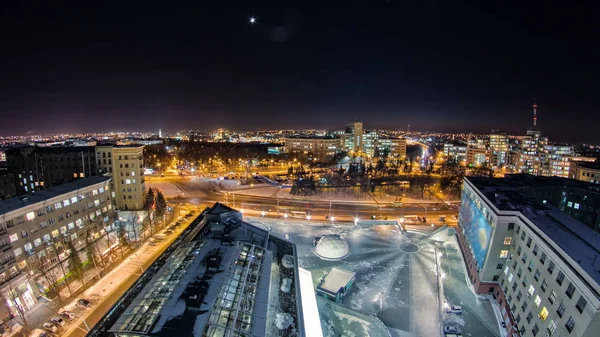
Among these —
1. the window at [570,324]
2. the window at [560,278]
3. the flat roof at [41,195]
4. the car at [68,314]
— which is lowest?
the car at [68,314]

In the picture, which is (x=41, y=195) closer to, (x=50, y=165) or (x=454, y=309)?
(x=50, y=165)

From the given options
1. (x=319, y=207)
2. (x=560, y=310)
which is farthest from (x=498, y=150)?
(x=560, y=310)

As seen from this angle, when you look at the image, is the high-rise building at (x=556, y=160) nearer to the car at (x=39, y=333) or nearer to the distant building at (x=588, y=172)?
the distant building at (x=588, y=172)

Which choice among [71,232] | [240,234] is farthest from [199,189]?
[240,234]

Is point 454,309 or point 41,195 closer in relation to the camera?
point 454,309

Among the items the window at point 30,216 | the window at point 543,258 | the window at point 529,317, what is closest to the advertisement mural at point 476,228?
the window at point 543,258

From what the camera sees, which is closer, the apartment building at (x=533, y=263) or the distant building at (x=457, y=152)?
the apartment building at (x=533, y=263)

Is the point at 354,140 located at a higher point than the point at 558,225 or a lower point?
higher

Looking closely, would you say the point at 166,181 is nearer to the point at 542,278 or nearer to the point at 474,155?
the point at 542,278
